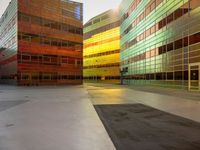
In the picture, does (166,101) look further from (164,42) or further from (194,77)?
(164,42)

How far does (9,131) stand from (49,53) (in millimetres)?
49967

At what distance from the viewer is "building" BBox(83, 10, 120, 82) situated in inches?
3201

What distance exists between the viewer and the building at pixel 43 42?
5169 centimetres

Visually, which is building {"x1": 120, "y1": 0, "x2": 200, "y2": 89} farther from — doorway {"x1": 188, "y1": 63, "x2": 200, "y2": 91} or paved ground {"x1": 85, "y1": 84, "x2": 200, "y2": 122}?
paved ground {"x1": 85, "y1": 84, "x2": 200, "y2": 122}

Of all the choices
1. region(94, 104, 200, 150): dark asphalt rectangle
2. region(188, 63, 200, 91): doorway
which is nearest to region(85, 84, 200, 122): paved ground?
region(94, 104, 200, 150): dark asphalt rectangle

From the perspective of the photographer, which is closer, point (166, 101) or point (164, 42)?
point (166, 101)

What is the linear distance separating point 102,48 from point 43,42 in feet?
118

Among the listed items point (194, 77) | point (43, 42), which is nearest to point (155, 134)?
point (194, 77)

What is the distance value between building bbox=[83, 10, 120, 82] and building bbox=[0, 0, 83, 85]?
2017 centimetres

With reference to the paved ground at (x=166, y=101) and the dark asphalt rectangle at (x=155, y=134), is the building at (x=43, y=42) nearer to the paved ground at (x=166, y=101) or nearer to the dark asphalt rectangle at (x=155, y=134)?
the paved ground at (x=166, y=101)

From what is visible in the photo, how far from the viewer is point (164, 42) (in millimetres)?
39062

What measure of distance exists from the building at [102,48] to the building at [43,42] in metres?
20.2

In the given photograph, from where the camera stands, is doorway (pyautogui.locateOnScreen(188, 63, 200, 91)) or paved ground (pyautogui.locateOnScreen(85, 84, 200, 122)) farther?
doorway (pyautogui.locateOnScreen(188, 63, 200, 91))

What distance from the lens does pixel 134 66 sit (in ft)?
192
